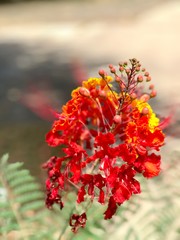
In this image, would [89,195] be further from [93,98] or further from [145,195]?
[145,195]

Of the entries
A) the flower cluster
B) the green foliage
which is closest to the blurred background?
the green foliage

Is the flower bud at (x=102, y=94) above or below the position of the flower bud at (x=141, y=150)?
above

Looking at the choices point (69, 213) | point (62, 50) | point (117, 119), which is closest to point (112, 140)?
point (117, 119)

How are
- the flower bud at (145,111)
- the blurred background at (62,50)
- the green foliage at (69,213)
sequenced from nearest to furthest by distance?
the flower bud at (145,111)
the green foliage at (69,213)
the blurred background at (62,50)

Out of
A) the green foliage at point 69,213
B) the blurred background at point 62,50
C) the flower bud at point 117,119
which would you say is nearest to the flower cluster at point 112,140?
the flower bud at point 117,119

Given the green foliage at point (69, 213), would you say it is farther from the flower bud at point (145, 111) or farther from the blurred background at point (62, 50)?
the blurred background at point (62, 50)

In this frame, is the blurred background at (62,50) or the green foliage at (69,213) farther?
the blurred background at (62,50)

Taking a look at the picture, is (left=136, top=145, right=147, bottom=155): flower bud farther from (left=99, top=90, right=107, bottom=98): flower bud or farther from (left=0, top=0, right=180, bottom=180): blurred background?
(left=0, top=0, right=180, bottom=180): blurred background
